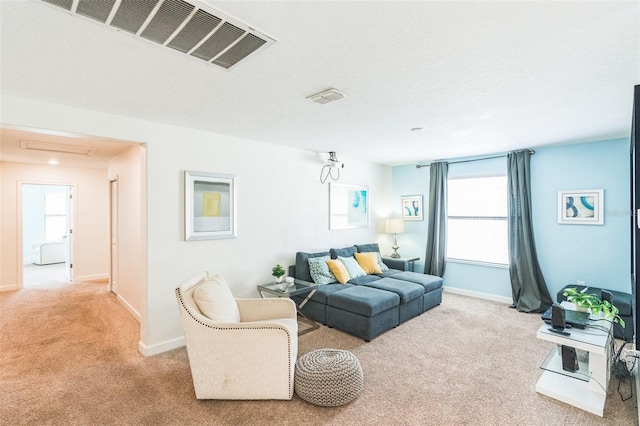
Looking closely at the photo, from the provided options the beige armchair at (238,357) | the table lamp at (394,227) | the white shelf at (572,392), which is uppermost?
the table lamp at (394,227)

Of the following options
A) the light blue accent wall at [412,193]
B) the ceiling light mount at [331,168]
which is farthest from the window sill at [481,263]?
the ceiling light mount at [331,168]

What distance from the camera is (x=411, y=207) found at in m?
6.00

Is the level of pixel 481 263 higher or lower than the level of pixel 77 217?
lower

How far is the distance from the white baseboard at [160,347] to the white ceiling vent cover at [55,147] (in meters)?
3.18

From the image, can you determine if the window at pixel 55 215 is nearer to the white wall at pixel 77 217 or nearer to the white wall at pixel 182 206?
the white wall at pixel 77 217

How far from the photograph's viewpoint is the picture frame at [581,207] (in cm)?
405

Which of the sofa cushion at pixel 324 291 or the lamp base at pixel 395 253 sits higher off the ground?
the lamp base at pixel 395 253

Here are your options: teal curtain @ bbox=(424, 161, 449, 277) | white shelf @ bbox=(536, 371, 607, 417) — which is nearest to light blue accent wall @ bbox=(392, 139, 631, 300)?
teal curtain @ bbox=(424, 161, 449, 277)

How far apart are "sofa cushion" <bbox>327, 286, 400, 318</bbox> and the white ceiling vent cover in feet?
14.0

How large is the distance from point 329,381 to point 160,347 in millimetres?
1974

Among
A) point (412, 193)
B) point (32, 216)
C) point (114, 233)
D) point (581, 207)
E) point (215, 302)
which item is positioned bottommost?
point (215, 302)

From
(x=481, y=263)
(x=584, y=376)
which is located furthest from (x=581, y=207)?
(x=584, y=376)

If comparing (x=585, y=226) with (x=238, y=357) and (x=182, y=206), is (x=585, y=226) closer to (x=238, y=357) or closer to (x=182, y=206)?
(x=238, y=357)

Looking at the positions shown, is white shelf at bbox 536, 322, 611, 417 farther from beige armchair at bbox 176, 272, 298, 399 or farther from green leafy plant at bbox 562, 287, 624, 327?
beige armchair at bbox 176, 272, 298, 399
